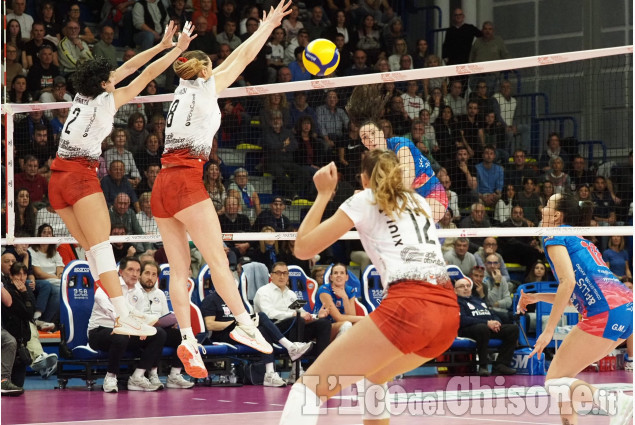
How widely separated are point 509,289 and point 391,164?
10713 mm

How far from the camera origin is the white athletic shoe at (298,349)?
12.9 meters

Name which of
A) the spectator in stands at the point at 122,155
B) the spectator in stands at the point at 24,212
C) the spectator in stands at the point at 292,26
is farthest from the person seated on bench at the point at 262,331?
the spectator in stands at the point at 292,26

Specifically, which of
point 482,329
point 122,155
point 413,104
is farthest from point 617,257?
point 122,155

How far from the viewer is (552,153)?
17.6 m

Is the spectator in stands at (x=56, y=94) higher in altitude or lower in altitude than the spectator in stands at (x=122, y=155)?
higher

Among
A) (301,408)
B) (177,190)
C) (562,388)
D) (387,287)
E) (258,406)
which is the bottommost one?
(258,406)

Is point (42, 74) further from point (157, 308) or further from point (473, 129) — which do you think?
point (473, 129)

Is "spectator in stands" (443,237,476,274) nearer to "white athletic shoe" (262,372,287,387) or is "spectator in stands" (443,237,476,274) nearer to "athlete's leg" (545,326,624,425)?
"white athletic shoe" (262,372,287,387)

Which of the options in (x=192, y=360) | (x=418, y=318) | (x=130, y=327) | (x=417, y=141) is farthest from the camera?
(x=417, y=141)

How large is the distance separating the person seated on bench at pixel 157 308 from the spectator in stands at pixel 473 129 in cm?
595

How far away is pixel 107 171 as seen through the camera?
44.9 ft

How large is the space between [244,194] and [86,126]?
5336 millimetres

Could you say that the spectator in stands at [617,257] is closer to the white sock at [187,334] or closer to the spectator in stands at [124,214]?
the spectator in stands at [124,214]

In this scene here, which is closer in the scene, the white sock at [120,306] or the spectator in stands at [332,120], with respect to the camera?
the white sock at [120,306]
